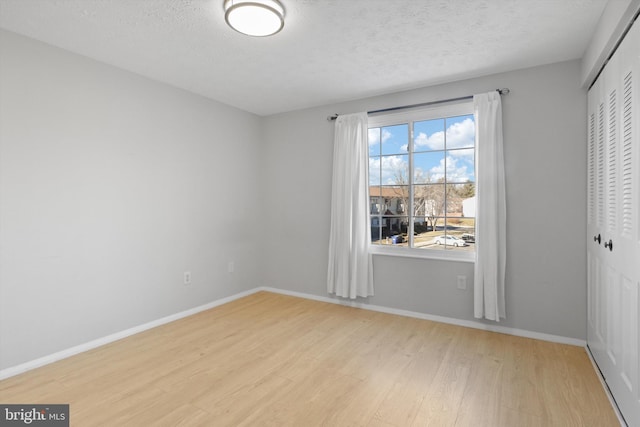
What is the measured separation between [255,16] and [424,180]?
2424 millimetres

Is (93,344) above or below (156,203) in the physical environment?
below

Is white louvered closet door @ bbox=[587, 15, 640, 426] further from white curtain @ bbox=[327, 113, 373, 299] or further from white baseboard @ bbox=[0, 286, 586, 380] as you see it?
white curtain @ bbox=[327, 113, 373, 299]

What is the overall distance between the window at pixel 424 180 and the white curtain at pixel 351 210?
169 mm

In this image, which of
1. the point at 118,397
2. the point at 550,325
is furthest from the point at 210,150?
the point at 550,325

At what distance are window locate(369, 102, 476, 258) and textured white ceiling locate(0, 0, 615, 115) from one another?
1.58 feet

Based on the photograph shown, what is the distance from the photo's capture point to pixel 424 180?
3604 mm

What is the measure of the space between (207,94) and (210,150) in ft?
2.18

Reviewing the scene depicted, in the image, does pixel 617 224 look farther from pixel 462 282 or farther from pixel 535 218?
pixel 462 282

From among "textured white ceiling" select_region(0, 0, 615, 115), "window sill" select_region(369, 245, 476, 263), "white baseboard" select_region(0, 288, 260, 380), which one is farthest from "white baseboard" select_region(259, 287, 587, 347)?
"textured white ceiling" select_region(0, 0, 615, 115)

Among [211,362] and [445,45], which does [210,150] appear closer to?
[211,362]

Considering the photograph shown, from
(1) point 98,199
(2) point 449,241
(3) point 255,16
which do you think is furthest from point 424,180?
(1) point 98,199

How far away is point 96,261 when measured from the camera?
2.86m

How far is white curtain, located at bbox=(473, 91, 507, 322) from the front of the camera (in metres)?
3.04

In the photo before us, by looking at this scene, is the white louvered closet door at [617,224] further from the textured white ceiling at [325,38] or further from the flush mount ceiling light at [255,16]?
the flush mount ceiling light at [255,16]
